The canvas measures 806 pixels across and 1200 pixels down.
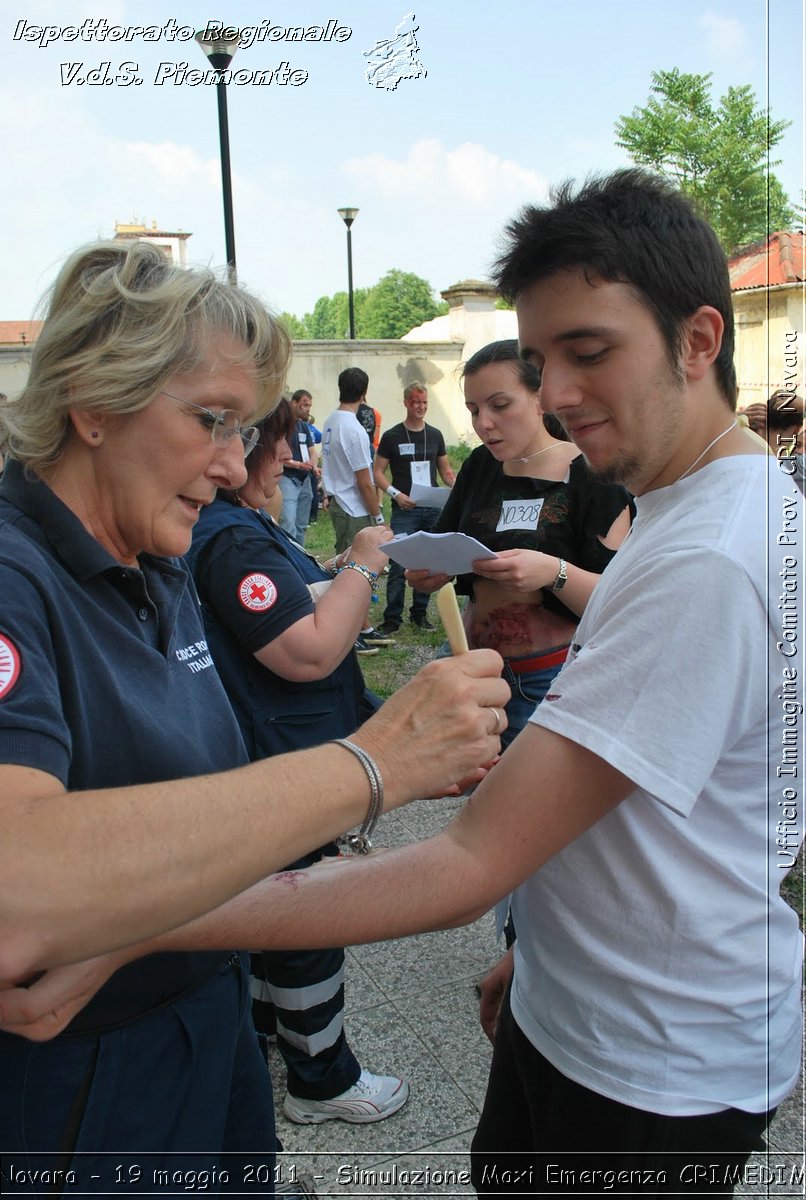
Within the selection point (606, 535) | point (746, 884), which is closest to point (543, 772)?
point (746, 884)

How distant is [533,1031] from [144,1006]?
24.0 inches

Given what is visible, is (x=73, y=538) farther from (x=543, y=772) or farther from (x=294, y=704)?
(x=294, y=704)

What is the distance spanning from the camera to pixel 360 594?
8.50 feet

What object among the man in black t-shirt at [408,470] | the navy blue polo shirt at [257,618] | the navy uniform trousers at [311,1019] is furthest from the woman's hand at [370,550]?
the man in black t-shirt at [408,470]

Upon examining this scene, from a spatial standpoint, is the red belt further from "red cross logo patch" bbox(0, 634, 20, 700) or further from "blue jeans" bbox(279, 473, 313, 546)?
"blue jeans" bbox(279, 473, 313, 546)

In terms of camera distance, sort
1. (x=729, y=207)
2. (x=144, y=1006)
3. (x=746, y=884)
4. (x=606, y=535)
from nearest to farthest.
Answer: (x=746, y=884)
(x=144, y=1006)
(x=606, y=535)
(x=729, y=207)

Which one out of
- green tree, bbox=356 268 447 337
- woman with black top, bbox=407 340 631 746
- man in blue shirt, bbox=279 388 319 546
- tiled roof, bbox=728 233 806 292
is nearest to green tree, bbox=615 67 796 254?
tiled roof, bbox=728 233 806 292

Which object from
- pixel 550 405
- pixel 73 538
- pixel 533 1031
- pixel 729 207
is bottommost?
pixel 533 1031

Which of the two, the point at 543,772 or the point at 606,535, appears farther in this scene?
the point at 606,535

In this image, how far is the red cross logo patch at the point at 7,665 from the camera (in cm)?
98

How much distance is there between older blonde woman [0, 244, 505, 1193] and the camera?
876 mm

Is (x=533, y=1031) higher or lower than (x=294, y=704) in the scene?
lower

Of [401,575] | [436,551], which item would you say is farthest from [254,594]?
[401,575]

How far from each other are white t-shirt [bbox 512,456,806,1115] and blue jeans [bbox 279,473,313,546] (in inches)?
316
